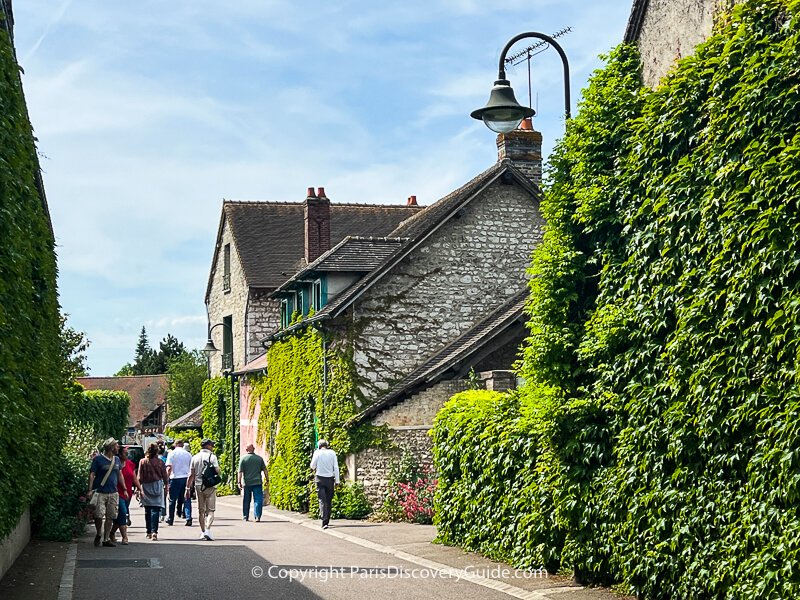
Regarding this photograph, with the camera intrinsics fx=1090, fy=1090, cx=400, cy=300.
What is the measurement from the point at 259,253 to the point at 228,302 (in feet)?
12.0

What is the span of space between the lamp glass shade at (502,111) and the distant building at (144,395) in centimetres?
9232

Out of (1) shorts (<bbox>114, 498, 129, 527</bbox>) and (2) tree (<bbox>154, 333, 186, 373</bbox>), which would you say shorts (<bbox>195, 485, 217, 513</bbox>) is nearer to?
(1) shorts (<bbox>114, 498, 129, 527</bbox>)

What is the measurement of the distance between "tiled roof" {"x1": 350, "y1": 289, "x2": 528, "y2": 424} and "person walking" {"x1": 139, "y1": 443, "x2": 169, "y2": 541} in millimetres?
6421

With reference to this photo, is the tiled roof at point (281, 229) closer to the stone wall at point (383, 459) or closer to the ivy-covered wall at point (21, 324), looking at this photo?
the stone wall at point (383, 459)

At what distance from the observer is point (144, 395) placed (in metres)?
109

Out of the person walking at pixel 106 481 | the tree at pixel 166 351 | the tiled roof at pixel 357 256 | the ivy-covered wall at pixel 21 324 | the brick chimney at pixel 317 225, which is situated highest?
the tree at pixel 166 351

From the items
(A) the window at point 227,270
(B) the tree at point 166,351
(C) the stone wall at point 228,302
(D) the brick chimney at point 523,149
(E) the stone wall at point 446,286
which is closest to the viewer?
(E) the stone wall at point 446,286

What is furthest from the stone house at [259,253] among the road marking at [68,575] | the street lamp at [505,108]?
the street lamp at [505,108]

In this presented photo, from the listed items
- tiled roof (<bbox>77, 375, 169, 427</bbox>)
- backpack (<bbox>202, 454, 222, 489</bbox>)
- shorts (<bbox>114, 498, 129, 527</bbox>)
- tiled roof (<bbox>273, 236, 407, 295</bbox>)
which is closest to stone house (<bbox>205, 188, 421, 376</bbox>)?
tiled roof (<bbox>273, 236, 407, 295</bbox>)

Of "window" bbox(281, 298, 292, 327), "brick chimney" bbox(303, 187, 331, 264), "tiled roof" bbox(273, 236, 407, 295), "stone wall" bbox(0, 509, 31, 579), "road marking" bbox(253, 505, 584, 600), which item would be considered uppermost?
"brick chimney" bbox(303, 187, 331, 264)

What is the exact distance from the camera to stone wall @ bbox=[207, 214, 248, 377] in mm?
40938

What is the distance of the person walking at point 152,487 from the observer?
19688 mm

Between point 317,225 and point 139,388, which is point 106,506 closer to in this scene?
point 317,225

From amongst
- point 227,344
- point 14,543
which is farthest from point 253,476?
point 227,344
